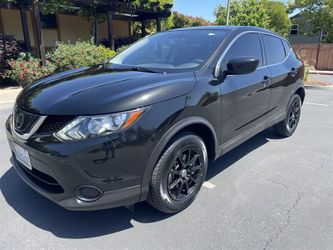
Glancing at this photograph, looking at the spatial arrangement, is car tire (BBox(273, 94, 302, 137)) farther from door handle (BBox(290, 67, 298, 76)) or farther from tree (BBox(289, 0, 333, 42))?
tree (BBox(289, 0, 333, 42))

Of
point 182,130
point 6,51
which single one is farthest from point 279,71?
point 6,51

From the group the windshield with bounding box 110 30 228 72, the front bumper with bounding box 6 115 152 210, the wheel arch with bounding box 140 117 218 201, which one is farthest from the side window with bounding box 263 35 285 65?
the front bumper with bounding box 6 115 152 210

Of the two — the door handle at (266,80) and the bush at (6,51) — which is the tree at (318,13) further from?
the door handle at (266,80)

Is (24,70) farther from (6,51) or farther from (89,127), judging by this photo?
(89,127)

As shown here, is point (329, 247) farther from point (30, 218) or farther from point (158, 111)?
point (30, 218)

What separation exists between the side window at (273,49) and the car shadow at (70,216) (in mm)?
2701

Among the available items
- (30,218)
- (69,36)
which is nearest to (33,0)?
(69,36)

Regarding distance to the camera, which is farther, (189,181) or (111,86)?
(189,181)

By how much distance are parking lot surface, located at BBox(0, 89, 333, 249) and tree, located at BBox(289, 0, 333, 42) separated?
2995 cm

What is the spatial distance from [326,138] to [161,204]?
3.81m

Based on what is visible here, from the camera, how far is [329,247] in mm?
2338

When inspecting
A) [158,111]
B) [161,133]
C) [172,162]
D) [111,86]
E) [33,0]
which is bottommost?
[172,162]

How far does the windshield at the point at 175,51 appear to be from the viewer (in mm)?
3057

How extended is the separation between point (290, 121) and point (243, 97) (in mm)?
2121
